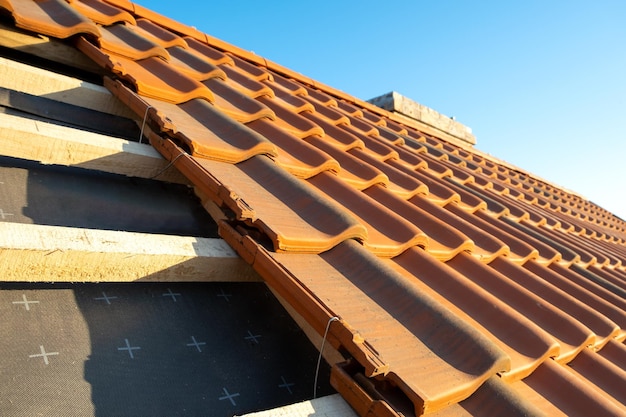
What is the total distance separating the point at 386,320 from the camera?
138 cm

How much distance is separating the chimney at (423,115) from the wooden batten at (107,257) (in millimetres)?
4835

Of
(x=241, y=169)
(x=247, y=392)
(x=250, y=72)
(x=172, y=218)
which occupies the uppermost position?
(x=250, y=72)

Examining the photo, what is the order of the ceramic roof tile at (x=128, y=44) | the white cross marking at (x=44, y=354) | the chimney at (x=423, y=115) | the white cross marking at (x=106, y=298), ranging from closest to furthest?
the white cross marking at (x=44, y=354)
the white cross marking at (x=106, y=298)
the ceramic roof tile at (x=128, y=44)
the chimney at (x=423, y=115)

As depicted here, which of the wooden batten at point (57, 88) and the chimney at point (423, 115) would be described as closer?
the wooden batten at point (57, 88)

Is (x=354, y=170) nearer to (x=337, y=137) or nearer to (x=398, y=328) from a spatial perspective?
(x=337, y=137)

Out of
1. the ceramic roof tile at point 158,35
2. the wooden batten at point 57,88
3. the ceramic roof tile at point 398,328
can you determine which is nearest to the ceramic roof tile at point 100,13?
the ceramic roof tile at point 158,35

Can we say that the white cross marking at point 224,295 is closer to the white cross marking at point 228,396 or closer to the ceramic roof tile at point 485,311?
the white cross marking at point 228,396

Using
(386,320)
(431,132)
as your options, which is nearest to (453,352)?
(386,320)

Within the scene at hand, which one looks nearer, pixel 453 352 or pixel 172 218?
pixel 453 352

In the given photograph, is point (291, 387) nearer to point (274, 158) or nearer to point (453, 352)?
point (453, 352)

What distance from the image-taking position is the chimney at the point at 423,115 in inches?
253

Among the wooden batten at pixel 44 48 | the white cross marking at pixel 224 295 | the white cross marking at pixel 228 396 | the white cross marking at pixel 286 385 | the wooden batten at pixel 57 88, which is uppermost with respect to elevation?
the wooden batten at pixel 44 48

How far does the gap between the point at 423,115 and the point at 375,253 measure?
5553 mm

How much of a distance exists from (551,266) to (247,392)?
2.43m
